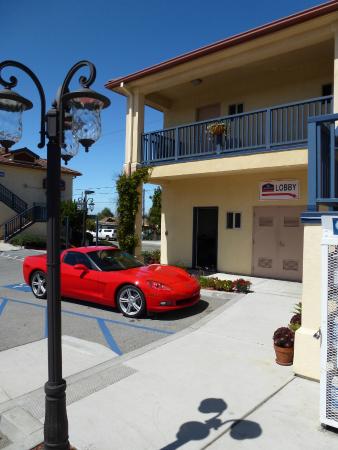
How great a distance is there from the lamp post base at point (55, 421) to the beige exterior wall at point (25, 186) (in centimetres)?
2394

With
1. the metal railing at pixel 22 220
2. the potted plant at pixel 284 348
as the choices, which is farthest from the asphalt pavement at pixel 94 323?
the metal railing at pixel 22 220

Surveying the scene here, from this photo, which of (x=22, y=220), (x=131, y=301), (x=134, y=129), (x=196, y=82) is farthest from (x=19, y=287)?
(x=22, y=220)

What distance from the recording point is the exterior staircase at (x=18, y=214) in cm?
2486

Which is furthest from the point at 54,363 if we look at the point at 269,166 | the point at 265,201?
the point at 265,201

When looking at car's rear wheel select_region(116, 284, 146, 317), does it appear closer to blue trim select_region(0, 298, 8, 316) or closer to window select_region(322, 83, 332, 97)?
blue trim select_region(0, 298, 8, 316)

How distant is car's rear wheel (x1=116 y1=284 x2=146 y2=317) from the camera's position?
707cm

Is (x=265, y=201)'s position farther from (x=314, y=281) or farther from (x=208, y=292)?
(x=314, y=281)

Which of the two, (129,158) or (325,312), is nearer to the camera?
(325,312)

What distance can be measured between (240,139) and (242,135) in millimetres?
951

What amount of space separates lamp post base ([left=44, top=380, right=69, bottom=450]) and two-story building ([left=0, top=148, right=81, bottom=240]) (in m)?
22.4

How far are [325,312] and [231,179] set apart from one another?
347 inches

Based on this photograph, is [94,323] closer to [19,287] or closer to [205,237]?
[19,287]

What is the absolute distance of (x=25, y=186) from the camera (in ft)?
90.9

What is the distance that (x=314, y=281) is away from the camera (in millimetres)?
4348
